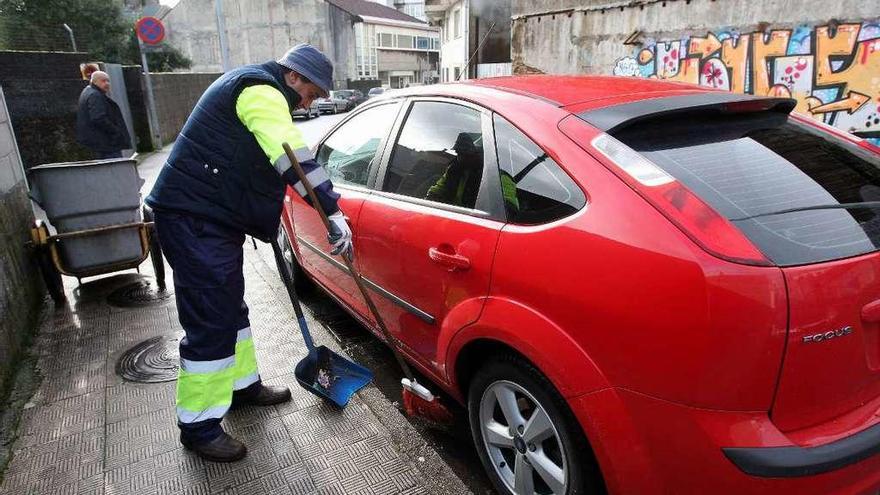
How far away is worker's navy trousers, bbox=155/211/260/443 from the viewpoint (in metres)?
2.35

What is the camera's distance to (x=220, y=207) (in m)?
2.37

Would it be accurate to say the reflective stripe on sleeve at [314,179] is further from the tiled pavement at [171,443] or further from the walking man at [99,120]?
the walking man at [99,120]

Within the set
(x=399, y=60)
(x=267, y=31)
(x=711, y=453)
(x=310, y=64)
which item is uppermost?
(x=267, y=31)

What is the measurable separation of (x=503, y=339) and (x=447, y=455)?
3.09 feet

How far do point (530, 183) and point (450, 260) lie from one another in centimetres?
45

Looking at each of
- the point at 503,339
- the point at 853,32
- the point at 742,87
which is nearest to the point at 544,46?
the point at 742,87

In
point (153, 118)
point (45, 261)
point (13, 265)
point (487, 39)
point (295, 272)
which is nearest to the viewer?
point (13, 265)

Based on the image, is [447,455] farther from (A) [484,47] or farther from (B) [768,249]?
(A) [484,47]

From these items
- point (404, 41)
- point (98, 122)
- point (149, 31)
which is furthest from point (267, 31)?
point (98, 122)

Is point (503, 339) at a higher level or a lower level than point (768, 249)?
lower

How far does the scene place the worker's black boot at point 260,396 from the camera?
2838 mm

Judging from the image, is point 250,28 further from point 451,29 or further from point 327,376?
point 327,376

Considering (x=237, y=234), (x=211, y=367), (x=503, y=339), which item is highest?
(x=237, y=234)

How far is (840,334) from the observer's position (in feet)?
4.63
